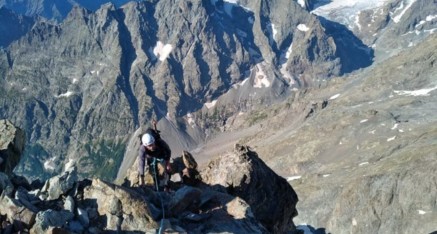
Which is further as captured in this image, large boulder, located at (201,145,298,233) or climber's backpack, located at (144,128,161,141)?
large boulder, located at (201,145,298,233)

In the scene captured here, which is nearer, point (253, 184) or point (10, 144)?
point (10, 144)

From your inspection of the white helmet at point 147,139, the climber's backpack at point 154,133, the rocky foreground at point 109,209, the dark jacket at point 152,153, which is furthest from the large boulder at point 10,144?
the white helmet at point 147,139

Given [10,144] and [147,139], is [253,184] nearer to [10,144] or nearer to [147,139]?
[147,139]

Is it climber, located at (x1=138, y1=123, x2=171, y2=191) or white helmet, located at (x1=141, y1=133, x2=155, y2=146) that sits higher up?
white helmet, located at (x1=141, y1=133, x2=155, y2=146)

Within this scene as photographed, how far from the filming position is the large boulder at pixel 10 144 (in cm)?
3569

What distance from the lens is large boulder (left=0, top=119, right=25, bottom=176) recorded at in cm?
3569

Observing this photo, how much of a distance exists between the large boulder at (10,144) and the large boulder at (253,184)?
14419 millimetres

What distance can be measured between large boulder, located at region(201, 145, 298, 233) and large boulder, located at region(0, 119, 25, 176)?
14.4 m

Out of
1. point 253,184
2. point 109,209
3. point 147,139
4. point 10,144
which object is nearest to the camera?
point 109,209

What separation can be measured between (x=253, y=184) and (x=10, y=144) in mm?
19338

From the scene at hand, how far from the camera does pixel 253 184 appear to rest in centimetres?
4284

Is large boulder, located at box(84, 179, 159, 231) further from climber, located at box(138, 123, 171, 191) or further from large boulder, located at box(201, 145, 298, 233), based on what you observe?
large boulder, located at box(201, 145, 298, 233)

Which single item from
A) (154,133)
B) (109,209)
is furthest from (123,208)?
(154,133)

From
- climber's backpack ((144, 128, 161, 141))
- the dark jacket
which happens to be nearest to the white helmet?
climber's backpack ((144, 128, 161, 141))
